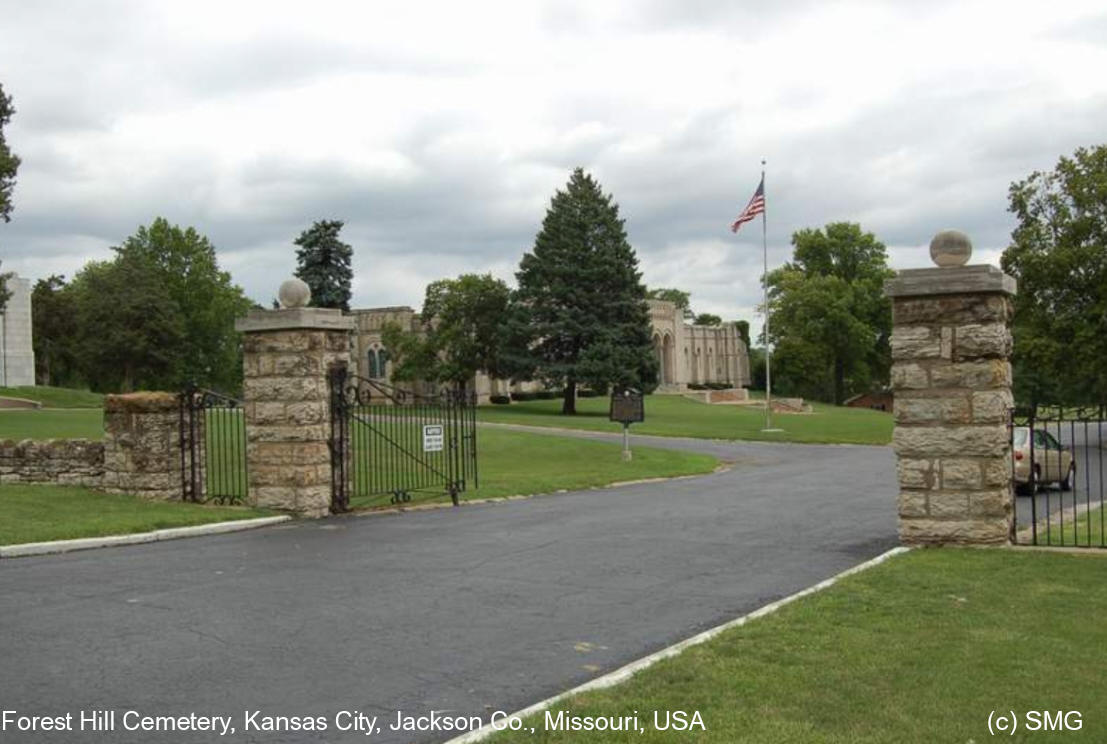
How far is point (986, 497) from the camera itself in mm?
10516

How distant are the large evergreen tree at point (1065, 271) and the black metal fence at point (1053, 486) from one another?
12481 mm

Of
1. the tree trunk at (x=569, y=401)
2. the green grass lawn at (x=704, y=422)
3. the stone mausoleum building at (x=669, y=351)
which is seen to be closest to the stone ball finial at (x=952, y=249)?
the green grass lawn at (x=704, y=422)

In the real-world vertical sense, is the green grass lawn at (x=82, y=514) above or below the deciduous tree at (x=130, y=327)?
below

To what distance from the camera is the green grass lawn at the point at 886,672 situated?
479cm

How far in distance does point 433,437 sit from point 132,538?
551 cm

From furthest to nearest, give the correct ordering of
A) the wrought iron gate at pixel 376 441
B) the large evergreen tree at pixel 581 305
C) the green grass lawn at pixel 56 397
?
1. the large evergreen tree at pixel 581 305
2. the green grass lawn at pixel 56 397
3. the wrought iron gate at pixel 376 441

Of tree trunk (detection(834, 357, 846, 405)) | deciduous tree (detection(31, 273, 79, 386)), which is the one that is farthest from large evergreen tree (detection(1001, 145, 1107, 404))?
deciduous tree (detection(31, 273, 79, 386))

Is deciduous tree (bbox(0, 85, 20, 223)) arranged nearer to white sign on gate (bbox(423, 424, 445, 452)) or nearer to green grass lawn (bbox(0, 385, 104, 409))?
green grass lawn (bbox(0, 385, 104, 409))

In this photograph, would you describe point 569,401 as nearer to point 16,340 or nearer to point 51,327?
point 16,340

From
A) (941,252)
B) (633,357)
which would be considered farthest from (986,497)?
(633,357)

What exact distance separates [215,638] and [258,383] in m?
7.88

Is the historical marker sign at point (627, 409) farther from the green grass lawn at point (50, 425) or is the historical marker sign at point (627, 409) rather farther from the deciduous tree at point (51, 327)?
the deciduous tree at point (51, 327)

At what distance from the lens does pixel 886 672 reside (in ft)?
18.8

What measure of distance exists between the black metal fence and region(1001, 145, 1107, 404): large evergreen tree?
12481 mm
